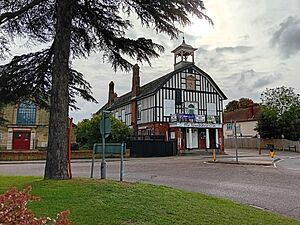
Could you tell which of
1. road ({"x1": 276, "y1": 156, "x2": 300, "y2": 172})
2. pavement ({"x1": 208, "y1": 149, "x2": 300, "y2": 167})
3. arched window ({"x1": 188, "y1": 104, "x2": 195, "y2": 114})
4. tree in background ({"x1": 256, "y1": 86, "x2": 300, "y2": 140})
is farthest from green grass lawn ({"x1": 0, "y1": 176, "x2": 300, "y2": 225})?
tree in background ({"x1": 256, "y1": 86, "x2": 300, "y2": 140})

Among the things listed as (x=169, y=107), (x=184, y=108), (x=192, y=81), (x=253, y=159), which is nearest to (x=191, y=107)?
(x=184, y=108)

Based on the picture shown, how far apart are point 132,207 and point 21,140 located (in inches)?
1295

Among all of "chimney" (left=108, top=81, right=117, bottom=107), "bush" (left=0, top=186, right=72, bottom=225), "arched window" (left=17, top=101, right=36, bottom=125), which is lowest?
"bush" (left=0, top=186, right=72, bottom=225)

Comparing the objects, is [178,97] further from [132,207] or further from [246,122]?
[132,207]

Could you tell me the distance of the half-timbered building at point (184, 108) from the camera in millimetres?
34281

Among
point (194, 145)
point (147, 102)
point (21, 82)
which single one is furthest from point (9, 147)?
point (21, 82)

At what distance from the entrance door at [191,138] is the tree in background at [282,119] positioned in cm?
1551

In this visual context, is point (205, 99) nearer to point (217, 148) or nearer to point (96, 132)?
point (217, 148)

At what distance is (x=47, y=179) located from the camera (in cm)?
798

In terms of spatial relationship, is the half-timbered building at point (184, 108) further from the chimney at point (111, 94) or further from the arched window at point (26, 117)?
the chimney at point (111, 94)

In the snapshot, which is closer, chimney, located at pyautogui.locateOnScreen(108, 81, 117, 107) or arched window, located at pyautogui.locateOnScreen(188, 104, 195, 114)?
arched window, located at pyautogui.locateOnScreen(188, 104, 195, 114)

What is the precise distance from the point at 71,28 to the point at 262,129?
1647 inches

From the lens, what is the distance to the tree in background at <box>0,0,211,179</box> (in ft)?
26.9

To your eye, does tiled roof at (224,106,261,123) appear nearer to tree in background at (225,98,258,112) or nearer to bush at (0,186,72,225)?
tree in background at (225,98,258,112)
